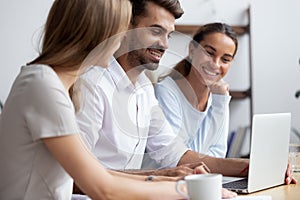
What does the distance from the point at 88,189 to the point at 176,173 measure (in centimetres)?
39

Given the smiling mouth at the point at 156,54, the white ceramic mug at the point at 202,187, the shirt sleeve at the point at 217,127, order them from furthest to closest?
1. the shirt sleeve at the point at 217,127
2. the smiling mouth at the point at 156,54
3. the white ceramic mug at the point at 202,187

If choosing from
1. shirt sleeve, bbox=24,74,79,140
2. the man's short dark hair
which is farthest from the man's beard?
shirt sleeve, bbox=24,74,79,140

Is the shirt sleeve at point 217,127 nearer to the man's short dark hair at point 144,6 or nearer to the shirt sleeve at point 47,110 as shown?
the man's short dark hair at point 144,6

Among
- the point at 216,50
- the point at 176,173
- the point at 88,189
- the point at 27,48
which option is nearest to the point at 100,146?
the point at 176,173

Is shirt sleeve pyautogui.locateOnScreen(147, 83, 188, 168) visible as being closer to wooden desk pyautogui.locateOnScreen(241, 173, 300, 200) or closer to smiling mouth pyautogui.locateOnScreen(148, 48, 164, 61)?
smiling mouth pyautogui.locateOnScreen(148, 48, 164, 61)

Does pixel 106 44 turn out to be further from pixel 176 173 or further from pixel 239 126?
pixel 239 126

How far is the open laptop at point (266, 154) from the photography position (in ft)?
4.69

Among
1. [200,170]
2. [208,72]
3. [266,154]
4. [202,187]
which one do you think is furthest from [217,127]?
[202,187]

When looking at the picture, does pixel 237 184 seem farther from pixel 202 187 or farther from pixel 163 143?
pixel 202 187

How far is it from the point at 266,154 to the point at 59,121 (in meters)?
0.66

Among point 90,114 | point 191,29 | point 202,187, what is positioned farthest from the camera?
point 191,29

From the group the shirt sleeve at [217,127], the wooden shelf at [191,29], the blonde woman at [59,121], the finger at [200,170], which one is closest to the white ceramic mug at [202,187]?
the blonde woman at [59,121]

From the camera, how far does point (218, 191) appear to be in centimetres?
109

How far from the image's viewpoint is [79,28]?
1.16 m
